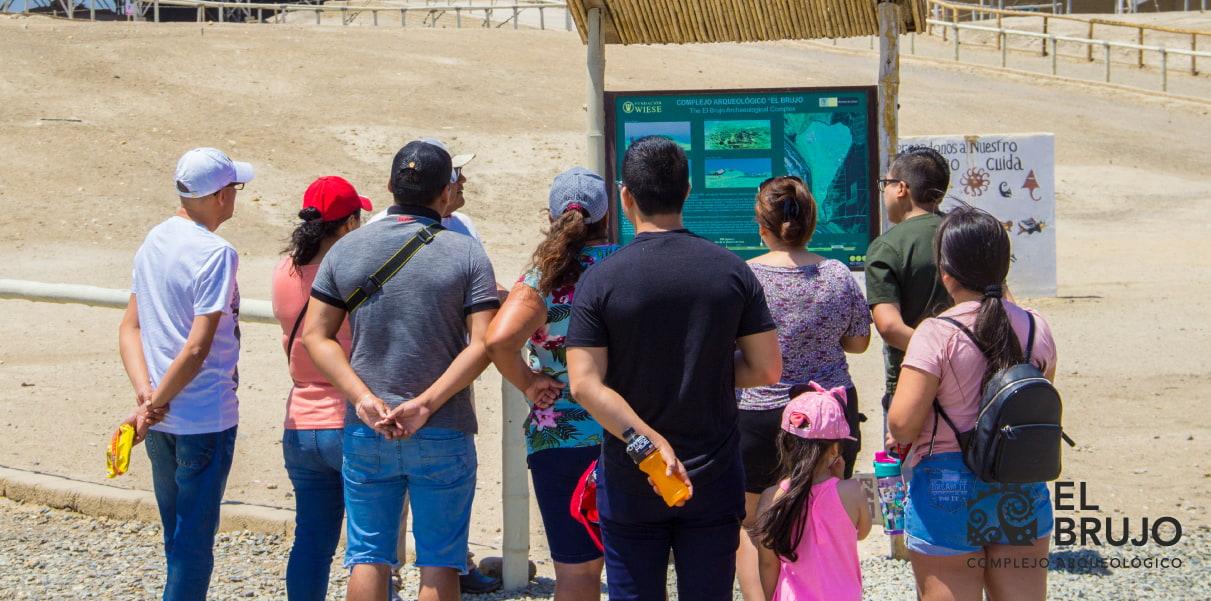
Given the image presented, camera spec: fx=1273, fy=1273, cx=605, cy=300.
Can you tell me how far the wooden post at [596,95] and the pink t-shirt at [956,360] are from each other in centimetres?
229

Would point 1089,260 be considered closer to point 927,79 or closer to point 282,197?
point 282,197

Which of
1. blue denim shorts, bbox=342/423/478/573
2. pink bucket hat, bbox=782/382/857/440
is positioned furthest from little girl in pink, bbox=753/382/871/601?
blue denim shorts, bbox=342/423/478/573

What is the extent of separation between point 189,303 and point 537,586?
6.00 ft

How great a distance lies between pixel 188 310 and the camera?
3.89 metres

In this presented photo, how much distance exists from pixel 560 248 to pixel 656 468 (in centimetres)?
82

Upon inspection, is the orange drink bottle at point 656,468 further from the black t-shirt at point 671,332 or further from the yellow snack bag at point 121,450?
the yellow snack bag at point 121,450

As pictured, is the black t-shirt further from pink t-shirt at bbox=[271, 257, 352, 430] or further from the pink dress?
pink t-shirt at bbox=[271, 257, 352, 430]

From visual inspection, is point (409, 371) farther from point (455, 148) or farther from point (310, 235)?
point (455, 148)

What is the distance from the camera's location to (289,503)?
20.7 feet

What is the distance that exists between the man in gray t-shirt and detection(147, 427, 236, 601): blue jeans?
533 mm

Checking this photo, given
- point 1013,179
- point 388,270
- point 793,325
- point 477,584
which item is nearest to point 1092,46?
point 1013,179

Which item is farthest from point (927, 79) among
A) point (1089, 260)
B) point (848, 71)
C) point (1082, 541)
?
point (1082, 541)

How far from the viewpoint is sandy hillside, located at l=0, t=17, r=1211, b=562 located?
24.9 ft

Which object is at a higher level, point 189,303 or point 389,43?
point 389,43
